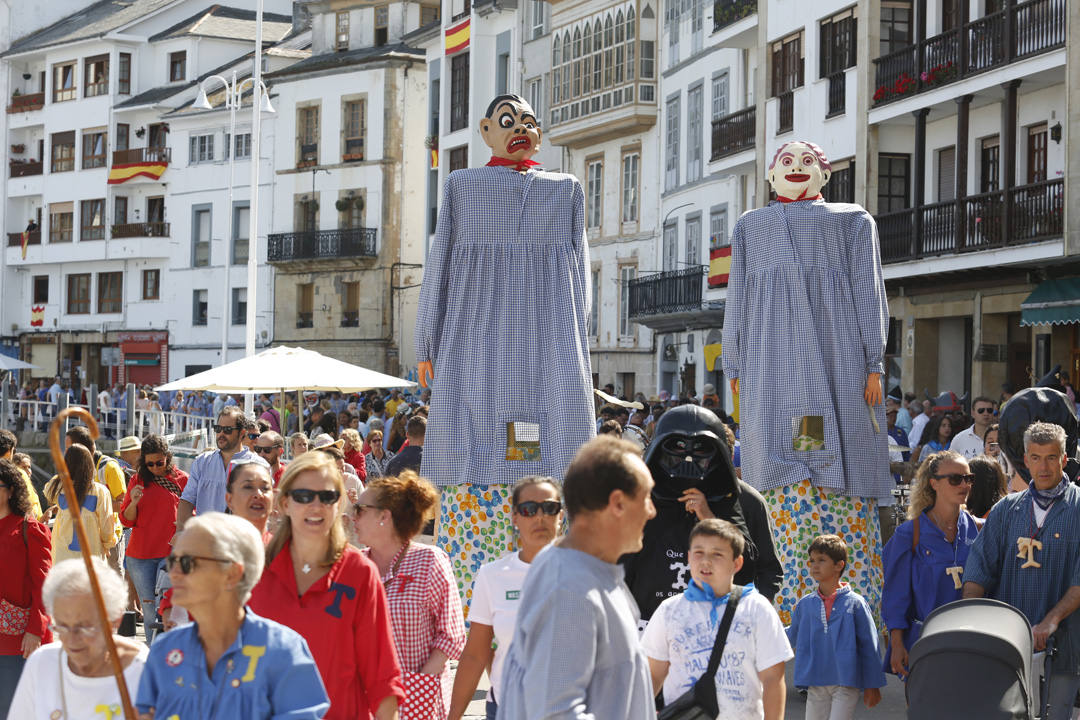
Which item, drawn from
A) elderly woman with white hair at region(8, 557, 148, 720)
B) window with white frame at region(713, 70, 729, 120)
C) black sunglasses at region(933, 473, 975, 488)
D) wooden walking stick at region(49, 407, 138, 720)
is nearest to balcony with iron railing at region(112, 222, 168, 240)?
window with white frame at region(713, 70, 729, 120)

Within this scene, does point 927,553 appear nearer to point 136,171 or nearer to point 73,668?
point 73,668

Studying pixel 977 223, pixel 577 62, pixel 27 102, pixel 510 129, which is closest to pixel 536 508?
pixel 510 129

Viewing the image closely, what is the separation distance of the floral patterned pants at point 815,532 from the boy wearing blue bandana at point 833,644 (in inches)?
33.4

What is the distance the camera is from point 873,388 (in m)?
10.5

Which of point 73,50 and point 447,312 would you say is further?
point 73,50

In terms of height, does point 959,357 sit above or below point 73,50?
below

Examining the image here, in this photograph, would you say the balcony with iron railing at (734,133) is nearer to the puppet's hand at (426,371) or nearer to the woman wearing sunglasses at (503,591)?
the puppet's hand at (426,371)

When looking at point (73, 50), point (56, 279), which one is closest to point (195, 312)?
point (56, 279)

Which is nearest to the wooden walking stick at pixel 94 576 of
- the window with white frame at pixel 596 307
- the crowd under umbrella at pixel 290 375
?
the crowd under umbrella at pixel 290 375

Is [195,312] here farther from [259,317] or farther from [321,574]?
[321,574]

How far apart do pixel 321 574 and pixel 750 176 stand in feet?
115

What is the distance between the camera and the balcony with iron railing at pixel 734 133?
Result: 3859cm

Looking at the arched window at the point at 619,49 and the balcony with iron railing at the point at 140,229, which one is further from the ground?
the arched window at the point at 619,49

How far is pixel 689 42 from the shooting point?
4269cm
